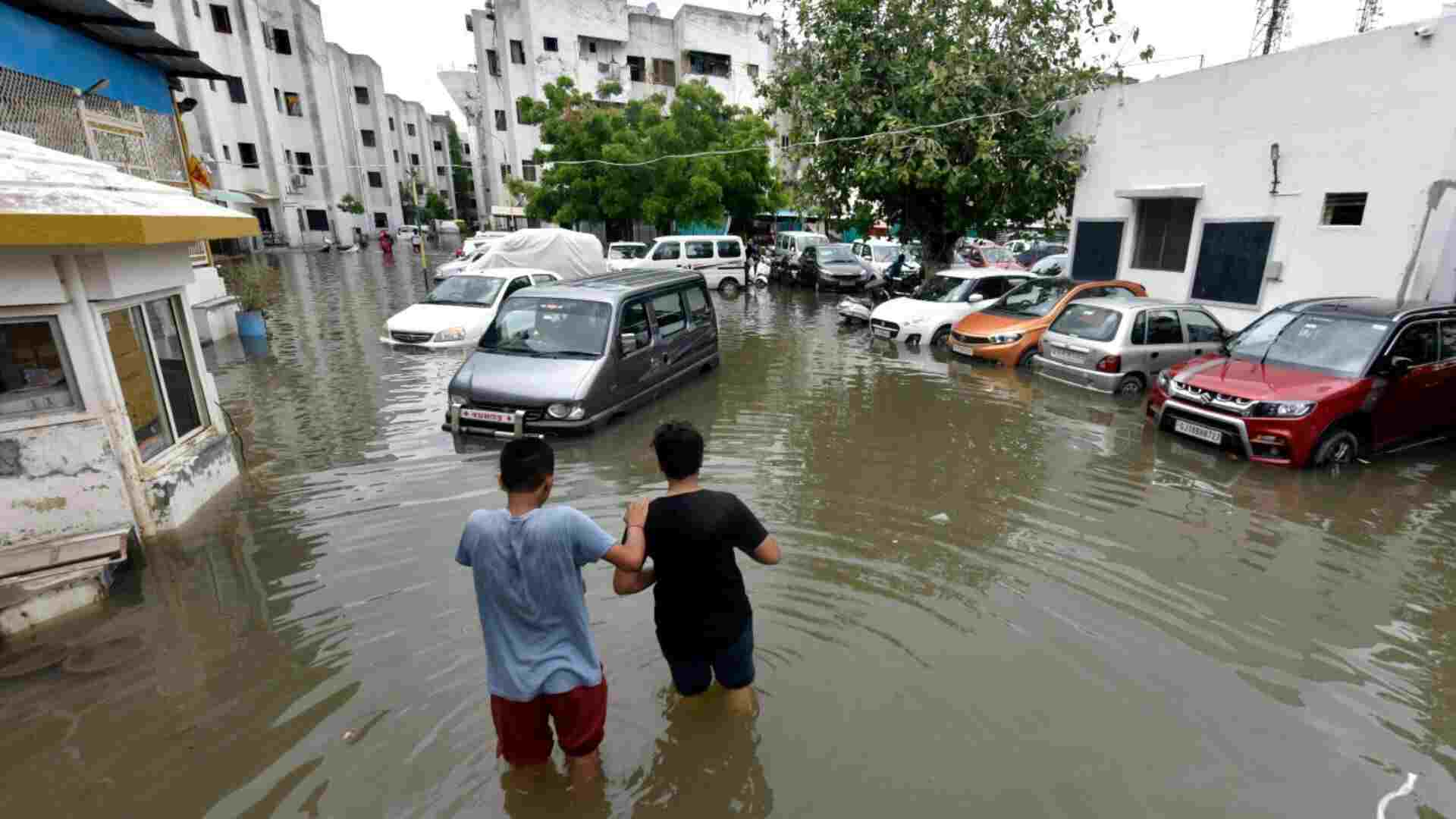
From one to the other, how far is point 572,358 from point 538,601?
557 cm

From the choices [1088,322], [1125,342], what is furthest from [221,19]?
[1125,342]

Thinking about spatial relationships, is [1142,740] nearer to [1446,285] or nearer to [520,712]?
[520,712]

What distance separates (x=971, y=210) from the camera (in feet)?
52.6

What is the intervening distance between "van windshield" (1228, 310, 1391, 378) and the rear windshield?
1.86 m

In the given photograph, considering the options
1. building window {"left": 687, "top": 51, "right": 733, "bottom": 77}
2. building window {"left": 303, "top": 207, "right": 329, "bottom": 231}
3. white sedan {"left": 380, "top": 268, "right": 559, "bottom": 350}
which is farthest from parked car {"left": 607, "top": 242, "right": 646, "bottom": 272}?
building window {"left": 303, "top": 207, "right": 329, "bottom": 231}

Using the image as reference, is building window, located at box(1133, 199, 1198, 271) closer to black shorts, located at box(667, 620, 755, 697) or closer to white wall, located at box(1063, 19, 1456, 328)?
white wall, located at box(1063, 19, 1456, 328)

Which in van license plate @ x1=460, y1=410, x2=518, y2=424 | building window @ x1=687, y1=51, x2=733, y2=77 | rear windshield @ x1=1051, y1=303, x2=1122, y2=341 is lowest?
van license plate @ x1=460, y1=410, x2=518, y2=424

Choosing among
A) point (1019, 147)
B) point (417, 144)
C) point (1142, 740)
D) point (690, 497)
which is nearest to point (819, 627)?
point (1142, 740)

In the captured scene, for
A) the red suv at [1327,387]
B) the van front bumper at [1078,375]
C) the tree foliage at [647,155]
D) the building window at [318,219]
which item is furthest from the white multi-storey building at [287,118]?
the red suv at [1327,387]

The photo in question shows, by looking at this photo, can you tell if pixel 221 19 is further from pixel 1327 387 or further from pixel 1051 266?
pixel 1327 387

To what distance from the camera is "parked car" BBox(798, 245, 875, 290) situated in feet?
72.1

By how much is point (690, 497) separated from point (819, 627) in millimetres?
2009

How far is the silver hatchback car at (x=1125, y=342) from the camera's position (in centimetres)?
958

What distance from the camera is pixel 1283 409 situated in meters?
6.66
